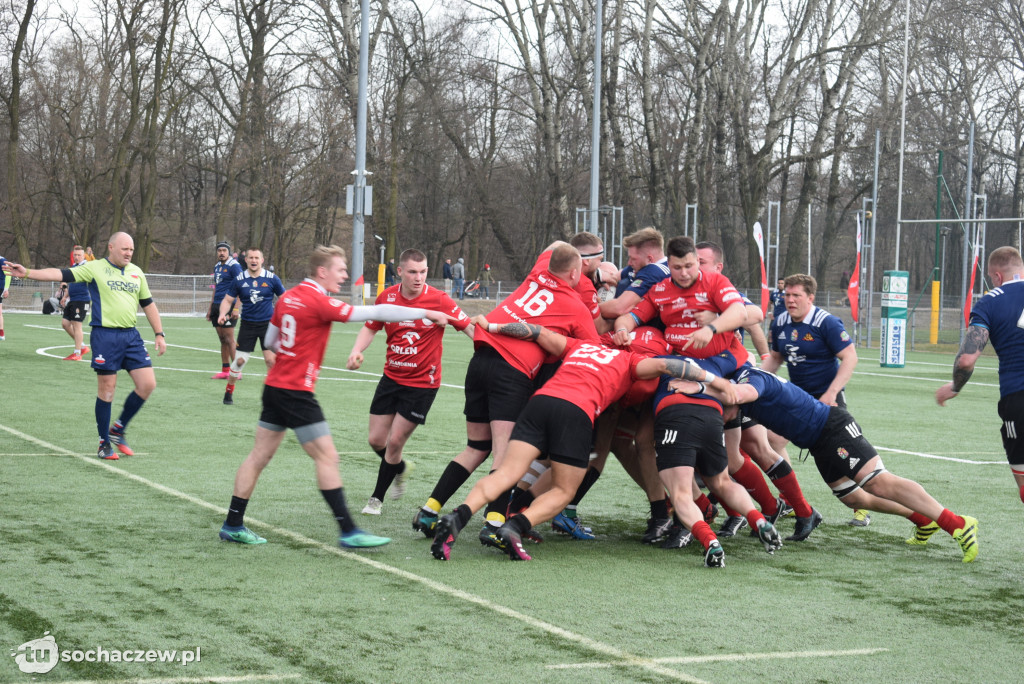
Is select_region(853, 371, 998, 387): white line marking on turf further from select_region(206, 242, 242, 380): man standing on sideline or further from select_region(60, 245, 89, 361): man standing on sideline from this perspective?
select_region(60, 245, 89, 361): man standing on sideline

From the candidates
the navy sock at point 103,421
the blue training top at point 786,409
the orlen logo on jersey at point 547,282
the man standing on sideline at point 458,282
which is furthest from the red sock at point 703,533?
the man standing on sideline at point 458,282

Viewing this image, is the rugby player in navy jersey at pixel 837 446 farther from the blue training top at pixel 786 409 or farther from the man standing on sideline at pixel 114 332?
the man standing on sideline at pixel 114 332

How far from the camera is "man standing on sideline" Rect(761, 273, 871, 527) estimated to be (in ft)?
27.1

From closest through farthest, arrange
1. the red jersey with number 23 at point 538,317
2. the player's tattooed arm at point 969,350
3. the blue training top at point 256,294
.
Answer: the player's tattooed arm at point 969,350 < the red jersey with number 23 at point 538,317 < the blue training top at point 256,294

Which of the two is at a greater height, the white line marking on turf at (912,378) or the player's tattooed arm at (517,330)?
the player's tattooed arm at (517,330)

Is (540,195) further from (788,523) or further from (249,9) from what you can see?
(788,523)

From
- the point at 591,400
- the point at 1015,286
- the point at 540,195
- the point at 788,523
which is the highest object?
the point at 540,195

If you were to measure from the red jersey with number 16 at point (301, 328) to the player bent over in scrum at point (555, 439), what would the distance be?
122cm

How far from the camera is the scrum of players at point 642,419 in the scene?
658cm

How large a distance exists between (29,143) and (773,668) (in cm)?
5242

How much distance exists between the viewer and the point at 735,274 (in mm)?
47906

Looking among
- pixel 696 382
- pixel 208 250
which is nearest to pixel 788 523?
pixel 696 382

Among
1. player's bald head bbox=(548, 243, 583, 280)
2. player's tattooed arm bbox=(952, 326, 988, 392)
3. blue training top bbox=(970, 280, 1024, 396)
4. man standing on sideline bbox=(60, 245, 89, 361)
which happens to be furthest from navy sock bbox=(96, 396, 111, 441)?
man standing on sideline bbox=(60, 245, 89, 361)

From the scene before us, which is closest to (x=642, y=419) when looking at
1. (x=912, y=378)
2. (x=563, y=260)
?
(x=563, y=260)
